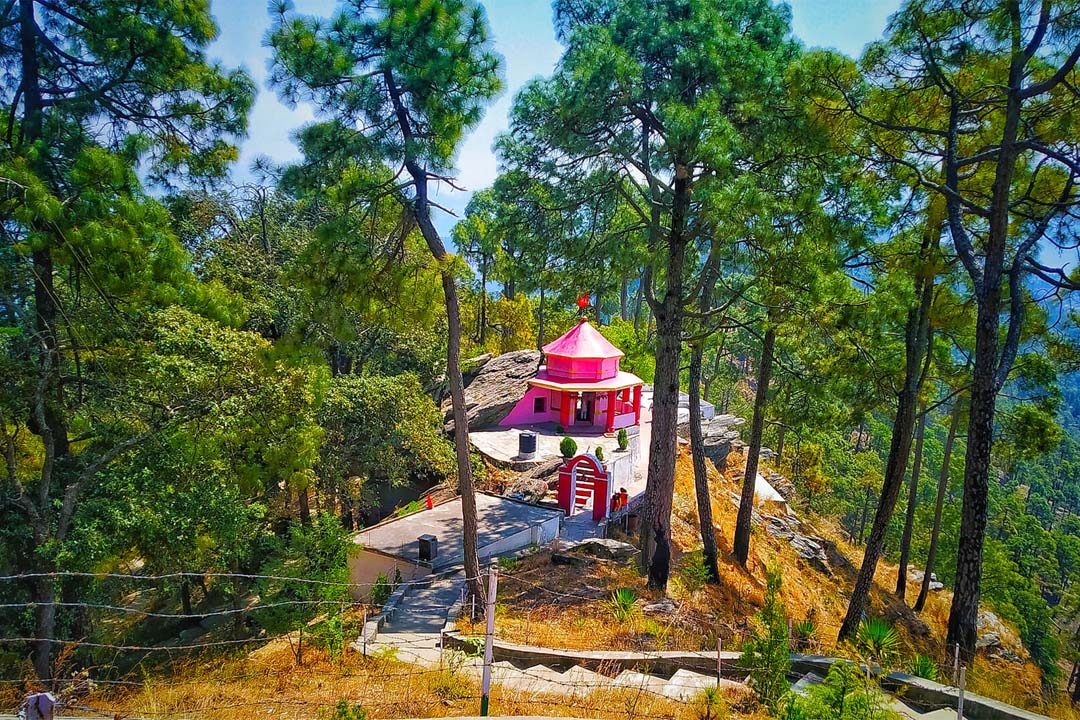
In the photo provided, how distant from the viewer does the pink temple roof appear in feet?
79.5

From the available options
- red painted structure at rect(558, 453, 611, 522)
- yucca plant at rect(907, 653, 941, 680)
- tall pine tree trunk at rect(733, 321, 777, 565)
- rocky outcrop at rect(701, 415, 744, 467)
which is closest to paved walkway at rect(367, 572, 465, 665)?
red painted structure at rect(558, 453, 611, 522)

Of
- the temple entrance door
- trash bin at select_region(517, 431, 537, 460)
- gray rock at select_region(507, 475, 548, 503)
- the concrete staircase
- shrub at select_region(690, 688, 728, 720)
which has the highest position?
the temple entrance door

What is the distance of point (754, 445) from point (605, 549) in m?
4.05

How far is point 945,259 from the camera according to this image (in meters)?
9.33

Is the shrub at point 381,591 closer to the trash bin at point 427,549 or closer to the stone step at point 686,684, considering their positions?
the trash bin at point 427,549

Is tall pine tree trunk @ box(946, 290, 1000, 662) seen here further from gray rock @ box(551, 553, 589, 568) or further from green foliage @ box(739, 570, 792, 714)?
gray rock @ box(551, 553, 589, 568)

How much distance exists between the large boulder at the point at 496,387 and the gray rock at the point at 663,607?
12.3 meters

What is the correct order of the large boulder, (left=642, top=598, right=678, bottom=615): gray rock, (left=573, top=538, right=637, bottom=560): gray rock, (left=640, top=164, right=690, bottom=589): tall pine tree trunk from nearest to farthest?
1. (left=642, top=598, right=678, bottom=615): gray rock
2. (left=640, top=164, right=690, bottom=589): tall pine tree trunk
3. (left=573, top=538, right=637, bottom=560): gray rock
4. the large boulder

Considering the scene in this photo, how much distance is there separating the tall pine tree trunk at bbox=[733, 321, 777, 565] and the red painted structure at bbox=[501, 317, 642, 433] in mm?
9911

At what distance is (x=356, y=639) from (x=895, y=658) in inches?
288

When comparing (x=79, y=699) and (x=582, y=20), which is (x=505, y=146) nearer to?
(x=582, y=20)

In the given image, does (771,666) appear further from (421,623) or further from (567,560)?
(567,560)

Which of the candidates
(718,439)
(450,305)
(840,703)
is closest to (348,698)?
(840,703)

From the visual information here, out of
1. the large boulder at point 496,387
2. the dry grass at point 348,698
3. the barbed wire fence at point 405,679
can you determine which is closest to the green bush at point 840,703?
the barbed wire fence at point 405,679
